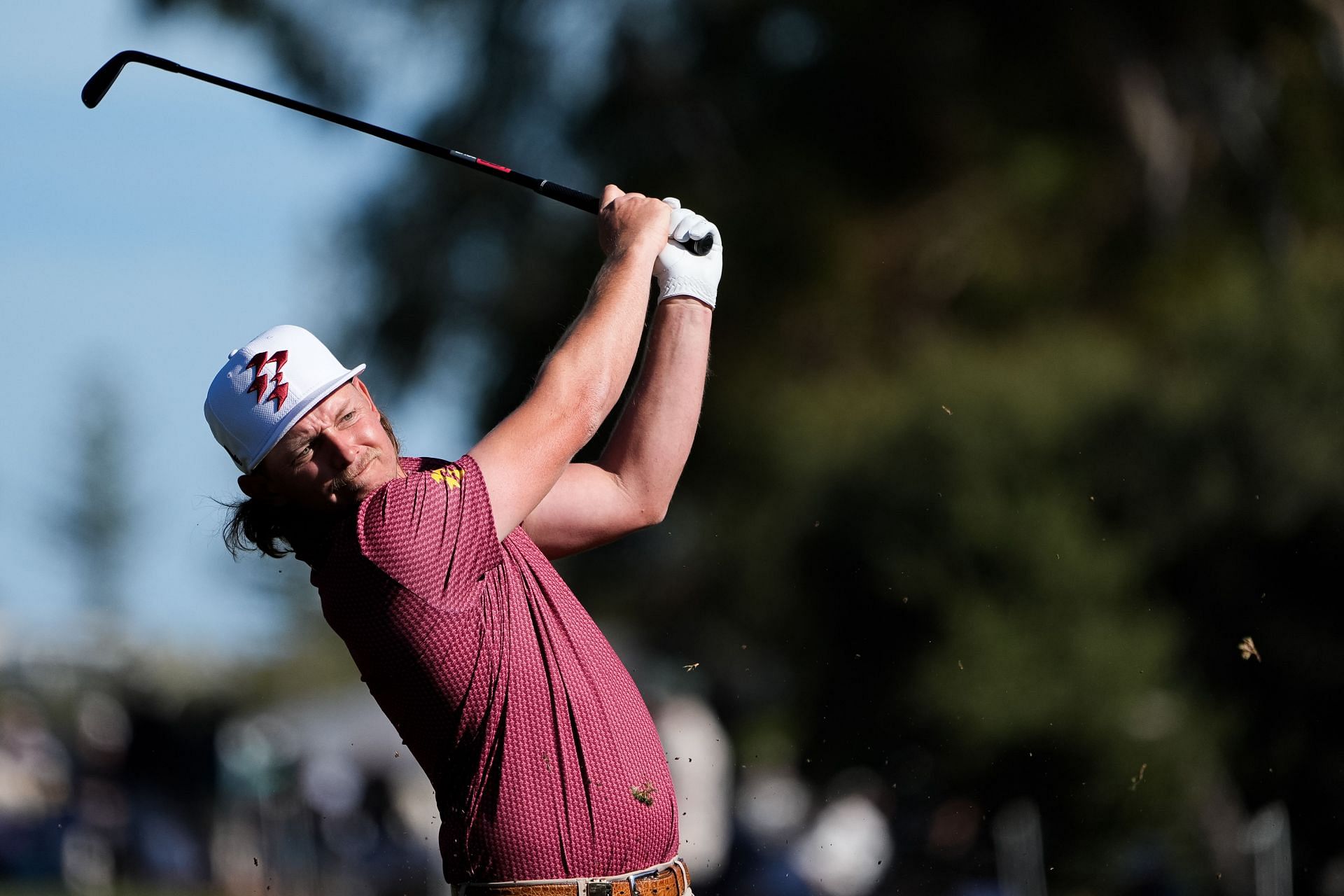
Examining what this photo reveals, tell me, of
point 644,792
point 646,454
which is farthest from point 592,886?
point 646,454

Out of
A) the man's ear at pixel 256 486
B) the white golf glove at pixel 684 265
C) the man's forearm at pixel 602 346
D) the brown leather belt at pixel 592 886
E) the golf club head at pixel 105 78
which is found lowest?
the brown leather belt at pixel 592 886

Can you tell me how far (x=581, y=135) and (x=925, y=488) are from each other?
609cm

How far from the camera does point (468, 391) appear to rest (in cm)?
2095

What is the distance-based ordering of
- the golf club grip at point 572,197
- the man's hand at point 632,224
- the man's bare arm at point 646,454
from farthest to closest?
the golf club grip at point 572,197 < the man's bare arm at point 646,454 < the man's hand at point 632,224

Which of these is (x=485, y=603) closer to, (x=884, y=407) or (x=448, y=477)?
(x=448, y=477)

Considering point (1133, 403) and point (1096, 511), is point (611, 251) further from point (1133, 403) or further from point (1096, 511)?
point (1133, 403)

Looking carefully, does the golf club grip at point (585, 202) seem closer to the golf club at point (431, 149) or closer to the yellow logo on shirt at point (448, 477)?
the golf club at point (431, 149)

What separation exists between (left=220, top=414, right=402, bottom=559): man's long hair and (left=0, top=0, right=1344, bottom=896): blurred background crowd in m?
8.08

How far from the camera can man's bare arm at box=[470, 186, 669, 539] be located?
11.0 feet

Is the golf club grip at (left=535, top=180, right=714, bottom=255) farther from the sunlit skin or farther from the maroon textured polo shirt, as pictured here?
the maroon textured polo shirt

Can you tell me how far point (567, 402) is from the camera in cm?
341

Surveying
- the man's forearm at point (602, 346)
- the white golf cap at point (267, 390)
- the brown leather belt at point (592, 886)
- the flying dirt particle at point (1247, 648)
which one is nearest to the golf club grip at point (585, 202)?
the man's forearm at point (602, 346)

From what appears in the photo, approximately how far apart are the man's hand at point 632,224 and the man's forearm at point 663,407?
0.22 meters

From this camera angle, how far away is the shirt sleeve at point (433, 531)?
3217 millimetres
